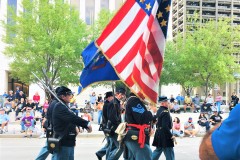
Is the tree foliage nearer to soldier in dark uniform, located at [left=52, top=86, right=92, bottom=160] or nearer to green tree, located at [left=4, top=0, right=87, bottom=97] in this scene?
green tree, located at [left=4, top=0, right=87, bottom=97]

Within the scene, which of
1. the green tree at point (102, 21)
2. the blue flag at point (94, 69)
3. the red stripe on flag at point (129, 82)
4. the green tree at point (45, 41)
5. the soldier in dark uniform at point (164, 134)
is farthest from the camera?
the green tree at point (102, 21)

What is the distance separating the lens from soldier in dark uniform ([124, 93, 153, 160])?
18.7 feet

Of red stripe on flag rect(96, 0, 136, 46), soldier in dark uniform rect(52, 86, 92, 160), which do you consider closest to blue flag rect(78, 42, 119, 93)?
red stripe on flag rect(96, 0, 136, 46)

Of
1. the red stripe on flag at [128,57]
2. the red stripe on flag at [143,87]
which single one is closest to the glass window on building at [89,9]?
the red stripe on flag at [128,57]

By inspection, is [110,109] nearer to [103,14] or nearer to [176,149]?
[176,149]

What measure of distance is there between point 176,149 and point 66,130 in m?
6.79

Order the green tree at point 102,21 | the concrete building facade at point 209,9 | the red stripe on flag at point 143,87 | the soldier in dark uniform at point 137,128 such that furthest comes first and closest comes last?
the concrete building facade at point 209,9 → the green tree at point 102,21 → the soldier in dark uniform at point 137,128 → the red stripe on flag at point 143,87

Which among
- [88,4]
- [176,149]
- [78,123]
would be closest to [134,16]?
[78,123]

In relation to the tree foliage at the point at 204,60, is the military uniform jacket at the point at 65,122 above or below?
below

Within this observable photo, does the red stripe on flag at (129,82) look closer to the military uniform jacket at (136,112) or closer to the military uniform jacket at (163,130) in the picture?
the military uniform jacket at (136,112)

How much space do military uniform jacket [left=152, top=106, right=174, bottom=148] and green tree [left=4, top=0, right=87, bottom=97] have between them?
2079 cm

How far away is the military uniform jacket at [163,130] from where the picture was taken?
24.3 feet

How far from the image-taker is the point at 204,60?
3772 cm

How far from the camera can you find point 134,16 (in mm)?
6105
